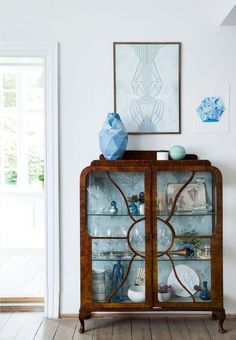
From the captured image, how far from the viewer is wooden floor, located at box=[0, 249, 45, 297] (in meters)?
3.85

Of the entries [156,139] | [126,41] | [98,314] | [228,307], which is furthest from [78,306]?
[126,41]

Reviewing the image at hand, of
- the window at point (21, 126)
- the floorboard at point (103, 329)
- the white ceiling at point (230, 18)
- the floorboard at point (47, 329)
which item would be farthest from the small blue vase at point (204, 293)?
the window at point (21, 126)

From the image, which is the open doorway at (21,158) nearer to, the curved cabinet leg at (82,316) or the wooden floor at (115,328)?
the wooden floor at (115,328)

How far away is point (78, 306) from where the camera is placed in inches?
132

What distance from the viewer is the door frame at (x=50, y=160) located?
3.28 metres

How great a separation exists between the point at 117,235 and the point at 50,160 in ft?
2.49

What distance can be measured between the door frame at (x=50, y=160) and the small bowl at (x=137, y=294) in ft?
1.94

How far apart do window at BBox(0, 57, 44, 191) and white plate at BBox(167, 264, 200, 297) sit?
9.52 ft

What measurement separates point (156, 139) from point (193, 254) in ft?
2.88

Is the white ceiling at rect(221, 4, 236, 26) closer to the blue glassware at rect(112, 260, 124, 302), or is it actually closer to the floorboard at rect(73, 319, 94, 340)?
the blue glassware at rect(112, 260, 124, 302)

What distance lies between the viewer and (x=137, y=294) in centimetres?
A: 306

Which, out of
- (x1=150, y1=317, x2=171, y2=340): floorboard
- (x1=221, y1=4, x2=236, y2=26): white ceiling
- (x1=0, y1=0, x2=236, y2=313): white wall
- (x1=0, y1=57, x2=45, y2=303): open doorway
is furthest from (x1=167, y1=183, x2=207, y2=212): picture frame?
(x1=0, y1=57, x2=45, y2=303): open doorway

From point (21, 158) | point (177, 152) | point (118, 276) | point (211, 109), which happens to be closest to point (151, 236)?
point (118, 276)

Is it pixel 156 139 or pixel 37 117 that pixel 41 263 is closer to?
pixel 37 117
